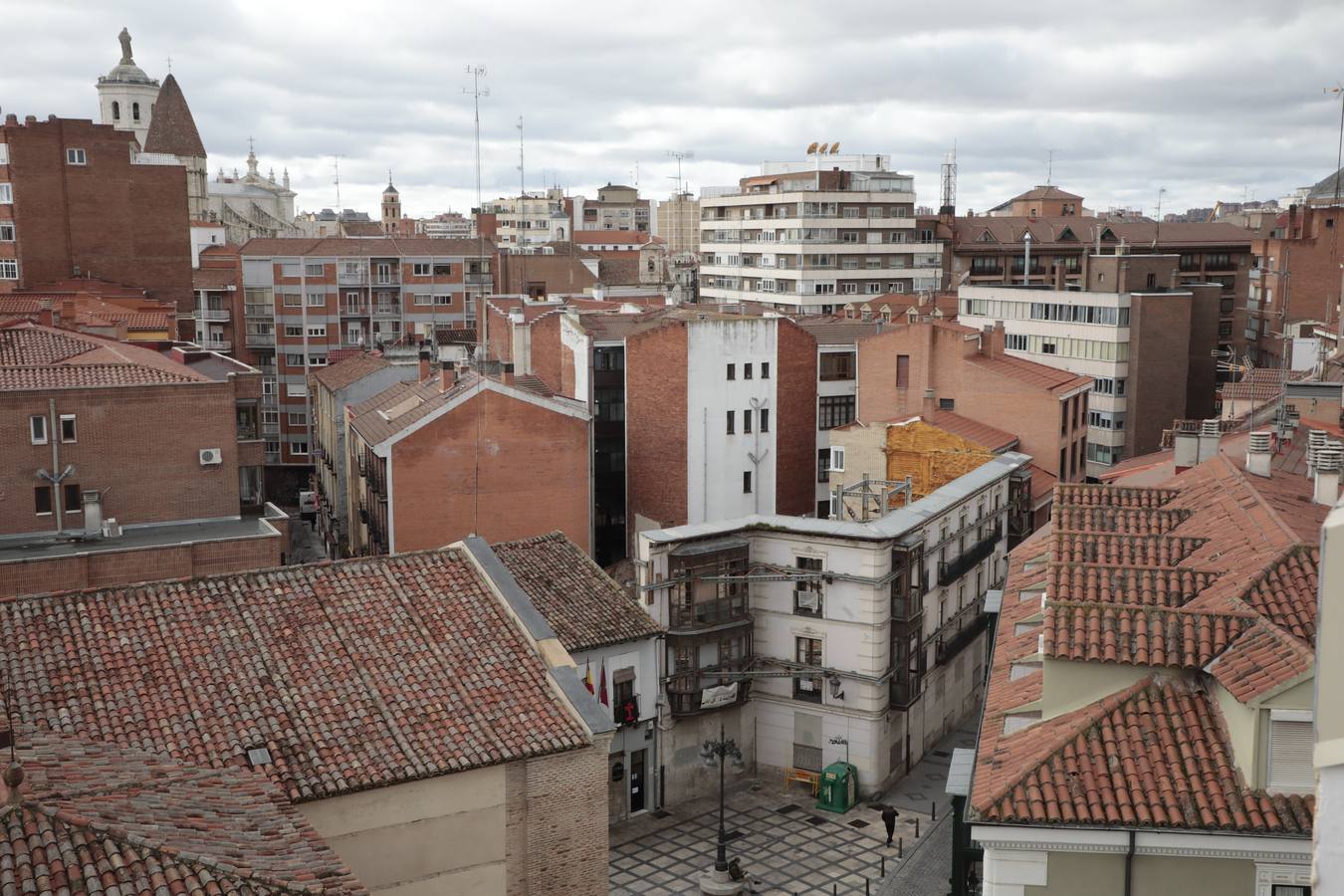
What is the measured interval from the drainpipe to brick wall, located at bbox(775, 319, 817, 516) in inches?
1757

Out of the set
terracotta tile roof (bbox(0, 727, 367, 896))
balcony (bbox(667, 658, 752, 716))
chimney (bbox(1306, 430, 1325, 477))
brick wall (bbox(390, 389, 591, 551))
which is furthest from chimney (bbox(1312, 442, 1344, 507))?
brick wall (bbox(390, 389, 591, 551))

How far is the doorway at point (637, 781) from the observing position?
38438 millimetres

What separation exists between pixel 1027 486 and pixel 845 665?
14.9 m

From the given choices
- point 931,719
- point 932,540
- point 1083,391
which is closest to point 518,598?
point 932,540

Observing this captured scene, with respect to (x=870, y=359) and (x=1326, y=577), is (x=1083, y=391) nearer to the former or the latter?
(x=870, y=359)

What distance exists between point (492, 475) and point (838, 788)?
17.5 m

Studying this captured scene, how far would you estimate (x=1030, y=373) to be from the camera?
59.0m

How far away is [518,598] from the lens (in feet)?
76.5

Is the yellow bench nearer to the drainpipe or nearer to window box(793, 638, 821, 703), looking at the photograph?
window box(793, 638, 821, 703)

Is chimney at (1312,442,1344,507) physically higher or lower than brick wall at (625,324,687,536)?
higher

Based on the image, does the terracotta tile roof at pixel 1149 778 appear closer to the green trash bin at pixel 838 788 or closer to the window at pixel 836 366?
the green trash bin at pixel 838 788

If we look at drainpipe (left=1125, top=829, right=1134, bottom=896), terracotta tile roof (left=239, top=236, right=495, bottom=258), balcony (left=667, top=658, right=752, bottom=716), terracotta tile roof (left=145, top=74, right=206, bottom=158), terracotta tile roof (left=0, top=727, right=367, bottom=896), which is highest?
terracotta tile roof (left=145, top=74, right=206, bottom=158)

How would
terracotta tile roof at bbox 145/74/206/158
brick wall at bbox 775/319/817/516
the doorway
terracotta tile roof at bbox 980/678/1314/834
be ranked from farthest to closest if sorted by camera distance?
terracotta tile roof at bbox 145/74/206/158 → brick wall at bbox 775/319/817/516 → the doorway → terracotta tile roof at bbox 980/678/1314/834

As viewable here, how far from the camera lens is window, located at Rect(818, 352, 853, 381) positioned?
62406 mm
